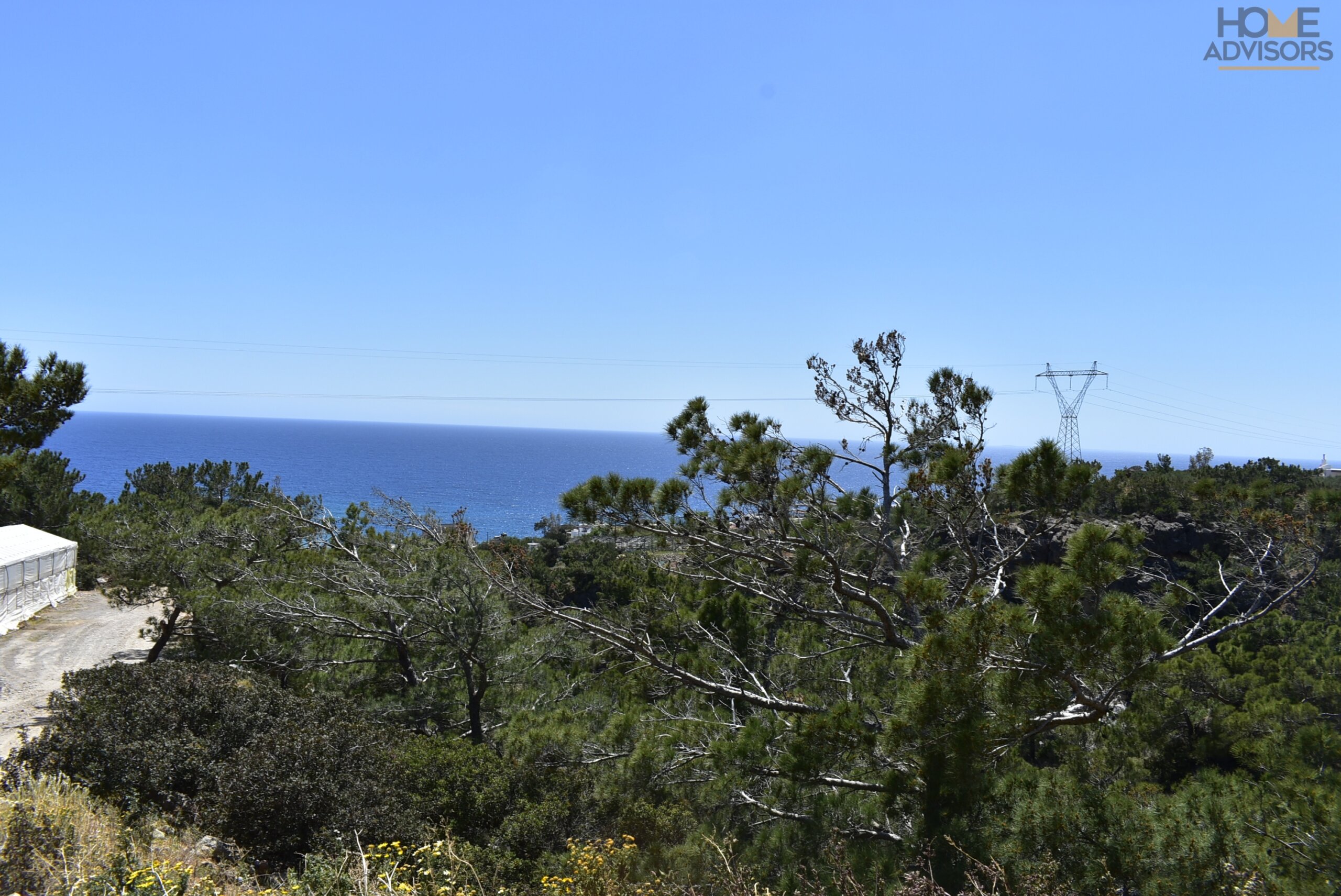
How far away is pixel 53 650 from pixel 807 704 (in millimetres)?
17478

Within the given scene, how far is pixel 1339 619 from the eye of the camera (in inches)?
458

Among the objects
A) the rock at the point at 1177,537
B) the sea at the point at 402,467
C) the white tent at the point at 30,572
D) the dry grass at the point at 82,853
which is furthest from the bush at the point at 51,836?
the rock at the point at 1177,537

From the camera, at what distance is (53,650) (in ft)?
50.5

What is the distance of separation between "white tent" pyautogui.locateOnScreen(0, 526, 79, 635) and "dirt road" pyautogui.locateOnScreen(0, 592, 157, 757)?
1.07ft

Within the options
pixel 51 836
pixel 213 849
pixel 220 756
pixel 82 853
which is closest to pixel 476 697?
pixel 220 756

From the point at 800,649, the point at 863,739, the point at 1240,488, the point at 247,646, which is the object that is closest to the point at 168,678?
the point at 247,646

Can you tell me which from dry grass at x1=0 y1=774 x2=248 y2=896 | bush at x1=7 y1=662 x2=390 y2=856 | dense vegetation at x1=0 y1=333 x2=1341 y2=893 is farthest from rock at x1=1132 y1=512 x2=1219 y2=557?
dry grass at x1=0 y1=774 x2=248 y2=896

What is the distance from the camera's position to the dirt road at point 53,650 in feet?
37.6

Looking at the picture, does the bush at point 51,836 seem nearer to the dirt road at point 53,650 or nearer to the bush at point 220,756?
the bush at point 220,756

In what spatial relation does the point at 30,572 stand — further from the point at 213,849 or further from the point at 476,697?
the point at 213,849

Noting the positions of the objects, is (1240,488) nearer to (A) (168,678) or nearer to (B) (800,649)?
(B) (800,649)

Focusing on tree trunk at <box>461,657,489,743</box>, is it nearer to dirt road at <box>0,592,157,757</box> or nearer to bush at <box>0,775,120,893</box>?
bush at <box>0,775,120,893</box>

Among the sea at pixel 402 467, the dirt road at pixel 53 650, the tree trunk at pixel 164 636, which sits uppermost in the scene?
the tree trunk at pixel 164 636

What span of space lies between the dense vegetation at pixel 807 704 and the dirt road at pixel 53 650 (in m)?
3.65
